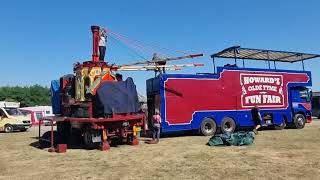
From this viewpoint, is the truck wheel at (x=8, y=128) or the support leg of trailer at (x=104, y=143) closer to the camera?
the support leg of trailer at (x=104, y=143)

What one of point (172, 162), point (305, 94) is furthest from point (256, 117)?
point (172, 162)

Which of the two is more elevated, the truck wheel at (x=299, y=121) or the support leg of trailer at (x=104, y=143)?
the truck wheel at (x=299, y=121)

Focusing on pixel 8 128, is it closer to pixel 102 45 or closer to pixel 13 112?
pixel 13 112

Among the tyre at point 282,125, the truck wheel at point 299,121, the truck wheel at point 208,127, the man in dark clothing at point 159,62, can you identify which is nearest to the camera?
the truck wheel at point 208,127

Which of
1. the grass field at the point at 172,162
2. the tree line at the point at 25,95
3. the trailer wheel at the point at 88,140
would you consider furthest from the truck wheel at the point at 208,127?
the tree line at the point at 25,95

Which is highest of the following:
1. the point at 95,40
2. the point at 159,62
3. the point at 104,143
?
the point at 95,40

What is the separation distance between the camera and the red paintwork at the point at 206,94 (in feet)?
74.6

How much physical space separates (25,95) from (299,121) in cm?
9226

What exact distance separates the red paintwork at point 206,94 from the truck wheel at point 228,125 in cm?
59

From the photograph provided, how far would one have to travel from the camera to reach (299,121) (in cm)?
2775

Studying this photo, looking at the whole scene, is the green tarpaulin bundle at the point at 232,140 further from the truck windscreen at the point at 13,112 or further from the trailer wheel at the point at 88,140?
the truck windscreen at the point at 13,112

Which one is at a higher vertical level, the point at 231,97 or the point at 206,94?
the point at 206,94

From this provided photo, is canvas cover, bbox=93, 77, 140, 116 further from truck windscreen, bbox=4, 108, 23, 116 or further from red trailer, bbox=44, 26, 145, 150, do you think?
truck windscreen, bbox=4, 108, 23, 116

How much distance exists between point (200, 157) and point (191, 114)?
28.3ft
